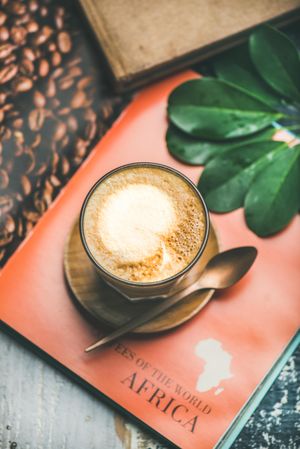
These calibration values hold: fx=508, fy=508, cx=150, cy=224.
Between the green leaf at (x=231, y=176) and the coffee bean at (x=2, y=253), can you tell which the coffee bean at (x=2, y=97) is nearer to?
the coffee bean at (x=2, y=253)

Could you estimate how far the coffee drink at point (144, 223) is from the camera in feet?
2.22

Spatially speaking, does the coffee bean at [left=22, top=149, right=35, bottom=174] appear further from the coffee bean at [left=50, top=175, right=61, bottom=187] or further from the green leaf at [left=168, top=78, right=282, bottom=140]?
the green leaf at [left=168, top=78, right=282, bottom=140]

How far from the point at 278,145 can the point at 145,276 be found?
0.32 metres

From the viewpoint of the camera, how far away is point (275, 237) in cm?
80

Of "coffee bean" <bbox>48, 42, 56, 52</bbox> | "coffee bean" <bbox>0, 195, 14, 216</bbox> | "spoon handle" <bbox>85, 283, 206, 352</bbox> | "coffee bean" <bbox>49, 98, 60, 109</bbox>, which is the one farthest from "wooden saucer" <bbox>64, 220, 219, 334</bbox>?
"coffee bean" <bbox>48, 42, 56, 52</bbox>

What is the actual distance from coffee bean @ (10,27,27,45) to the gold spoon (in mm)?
484

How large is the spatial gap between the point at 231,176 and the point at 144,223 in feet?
0.62

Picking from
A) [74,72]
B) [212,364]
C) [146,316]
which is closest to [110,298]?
[146,316]

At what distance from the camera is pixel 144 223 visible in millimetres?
686

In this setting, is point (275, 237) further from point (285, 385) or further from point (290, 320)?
point (285, 385)

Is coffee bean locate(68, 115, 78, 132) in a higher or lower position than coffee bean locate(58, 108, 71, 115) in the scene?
lower

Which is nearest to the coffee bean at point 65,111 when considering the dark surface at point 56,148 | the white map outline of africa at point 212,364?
the dark surface at point 56,148

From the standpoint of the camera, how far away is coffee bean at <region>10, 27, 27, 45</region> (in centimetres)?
85

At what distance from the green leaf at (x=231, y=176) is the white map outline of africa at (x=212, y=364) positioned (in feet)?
0.68
